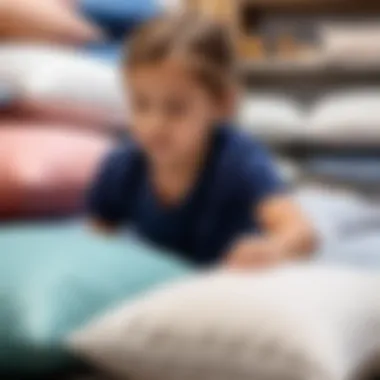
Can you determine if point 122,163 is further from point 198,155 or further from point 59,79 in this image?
point 59,79

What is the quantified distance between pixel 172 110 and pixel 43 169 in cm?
19

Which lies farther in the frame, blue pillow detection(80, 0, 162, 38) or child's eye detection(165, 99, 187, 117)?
blue pillow detection(80, 0, 162, 38)

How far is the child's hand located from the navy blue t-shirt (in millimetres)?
38

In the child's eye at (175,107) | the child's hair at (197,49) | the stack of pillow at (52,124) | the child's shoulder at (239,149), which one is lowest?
the child's shoulder at (239,149)

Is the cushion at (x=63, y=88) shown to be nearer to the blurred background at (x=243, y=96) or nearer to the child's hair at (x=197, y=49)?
the blurred background at (x=243, y=96)

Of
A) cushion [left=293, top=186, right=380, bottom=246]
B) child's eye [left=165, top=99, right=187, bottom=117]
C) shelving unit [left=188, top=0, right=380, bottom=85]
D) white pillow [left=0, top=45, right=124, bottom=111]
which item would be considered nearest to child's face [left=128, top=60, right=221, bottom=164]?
child's eye [left=165, top=99, right=187, bottom=117]

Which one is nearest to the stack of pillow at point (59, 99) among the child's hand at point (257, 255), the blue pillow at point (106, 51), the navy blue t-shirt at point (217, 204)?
the blue pillow at point (106, 51)

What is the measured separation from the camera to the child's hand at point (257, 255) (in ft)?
1.77

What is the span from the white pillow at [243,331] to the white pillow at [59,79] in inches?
17.0

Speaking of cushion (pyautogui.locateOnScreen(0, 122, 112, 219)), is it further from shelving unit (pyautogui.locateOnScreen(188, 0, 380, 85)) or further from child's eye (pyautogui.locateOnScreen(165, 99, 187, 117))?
shelving unit (pyautogui.locateOnScreen(188, 0, 380, 85))

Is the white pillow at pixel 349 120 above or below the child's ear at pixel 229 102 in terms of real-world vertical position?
above

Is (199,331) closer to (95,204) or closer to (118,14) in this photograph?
(95,204)

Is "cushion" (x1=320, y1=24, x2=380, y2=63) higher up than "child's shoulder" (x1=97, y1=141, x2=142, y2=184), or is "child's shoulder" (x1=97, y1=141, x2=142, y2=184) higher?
"cushion" (x1=320, y1=24, x2=380, y2=63)

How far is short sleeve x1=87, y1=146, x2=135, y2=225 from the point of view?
692 millimetres
